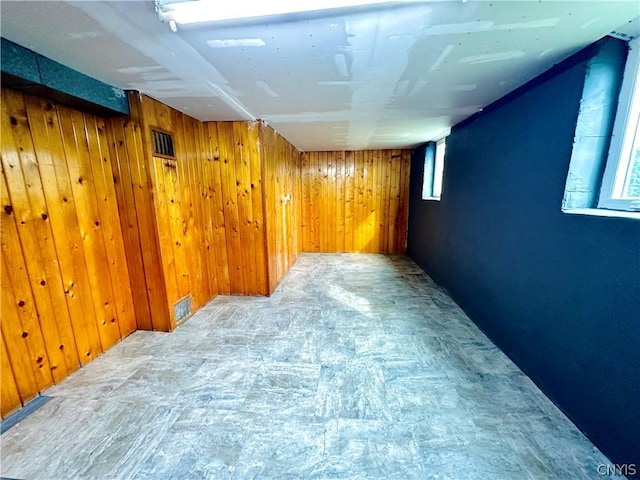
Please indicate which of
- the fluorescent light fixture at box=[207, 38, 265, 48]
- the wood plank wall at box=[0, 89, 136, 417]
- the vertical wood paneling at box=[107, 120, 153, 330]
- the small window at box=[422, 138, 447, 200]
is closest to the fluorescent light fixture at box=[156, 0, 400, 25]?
the fluorescent light fixture at box=[207, 38, 265, 48]

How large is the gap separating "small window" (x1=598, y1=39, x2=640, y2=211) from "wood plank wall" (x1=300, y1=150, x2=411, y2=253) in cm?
361

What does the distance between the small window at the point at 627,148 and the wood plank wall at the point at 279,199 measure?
263cm

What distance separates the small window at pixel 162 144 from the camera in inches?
83.9

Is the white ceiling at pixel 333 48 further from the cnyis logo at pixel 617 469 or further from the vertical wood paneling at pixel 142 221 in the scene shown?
the cnyis logo at pixel 617 469

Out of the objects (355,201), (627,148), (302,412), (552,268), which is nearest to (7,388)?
(302,412)

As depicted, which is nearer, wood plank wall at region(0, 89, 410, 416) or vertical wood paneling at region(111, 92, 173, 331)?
wood plank wall at region(0, 89, 410, 416)

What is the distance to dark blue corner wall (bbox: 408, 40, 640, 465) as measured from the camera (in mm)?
1119

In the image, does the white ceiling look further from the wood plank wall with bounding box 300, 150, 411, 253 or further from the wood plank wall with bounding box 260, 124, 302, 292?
the wood plank wall with bounding box 300, 150, 411, 253

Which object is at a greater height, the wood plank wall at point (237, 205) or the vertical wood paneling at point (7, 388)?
the wood plank wall at point (237, 205)

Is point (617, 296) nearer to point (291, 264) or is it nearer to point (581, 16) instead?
point (581, 16)

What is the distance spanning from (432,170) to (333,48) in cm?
324

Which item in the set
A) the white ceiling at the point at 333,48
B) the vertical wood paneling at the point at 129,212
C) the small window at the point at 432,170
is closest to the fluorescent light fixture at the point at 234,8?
the white ceiling at the point at 333,48

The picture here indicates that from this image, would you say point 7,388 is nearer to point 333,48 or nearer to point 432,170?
point 333,48

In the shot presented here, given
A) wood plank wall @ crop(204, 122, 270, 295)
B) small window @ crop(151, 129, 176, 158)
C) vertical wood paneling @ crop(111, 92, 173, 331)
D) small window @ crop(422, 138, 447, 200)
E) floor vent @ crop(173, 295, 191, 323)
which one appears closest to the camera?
vertical wood paneling @ crop(111, 92, 173, 331)
